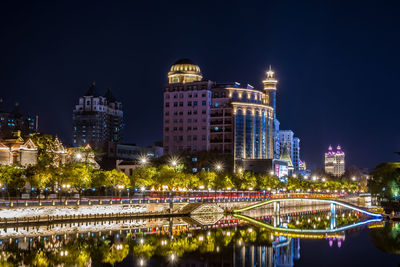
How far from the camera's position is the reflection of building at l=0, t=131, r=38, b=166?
99.1 meters

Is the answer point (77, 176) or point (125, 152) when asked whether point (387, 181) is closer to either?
point (77, 176)

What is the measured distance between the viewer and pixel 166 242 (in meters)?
67.5

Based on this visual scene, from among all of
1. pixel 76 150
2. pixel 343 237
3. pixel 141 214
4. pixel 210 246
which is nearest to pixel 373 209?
pixel 343 237

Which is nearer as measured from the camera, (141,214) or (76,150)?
(141,214)

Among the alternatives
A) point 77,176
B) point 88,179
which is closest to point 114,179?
point 88,179

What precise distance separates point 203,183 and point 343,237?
51.5m

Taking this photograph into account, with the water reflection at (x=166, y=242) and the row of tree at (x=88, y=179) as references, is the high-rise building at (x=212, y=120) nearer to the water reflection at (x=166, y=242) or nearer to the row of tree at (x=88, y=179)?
the row of tree at (x=88, y=179)

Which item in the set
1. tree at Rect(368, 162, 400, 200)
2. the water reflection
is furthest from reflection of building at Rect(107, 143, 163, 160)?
the water reflection

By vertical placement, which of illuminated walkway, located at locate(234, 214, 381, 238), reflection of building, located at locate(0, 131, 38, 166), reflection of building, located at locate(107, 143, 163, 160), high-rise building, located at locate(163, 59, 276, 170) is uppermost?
high-rise building, located at locate(163, 59, 276, 170)

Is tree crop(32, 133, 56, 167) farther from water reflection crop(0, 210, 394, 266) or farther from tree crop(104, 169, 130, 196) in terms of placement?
water reflection crop(0, 210, 394, 266)

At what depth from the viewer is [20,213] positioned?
75062 mm

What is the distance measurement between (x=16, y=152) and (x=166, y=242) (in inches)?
1776

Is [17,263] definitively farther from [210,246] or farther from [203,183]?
[203,183]

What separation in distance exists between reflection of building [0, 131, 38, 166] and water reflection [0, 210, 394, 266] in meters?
26.1
